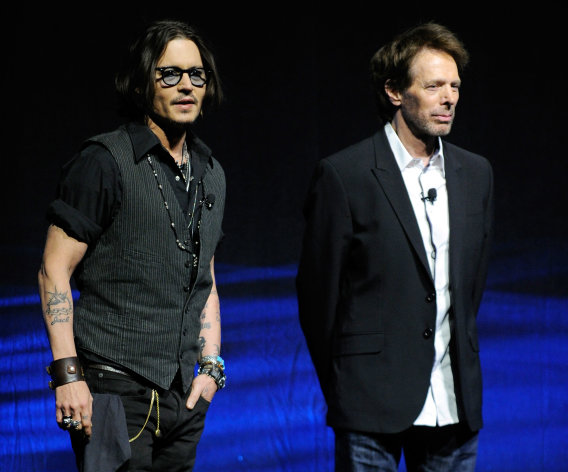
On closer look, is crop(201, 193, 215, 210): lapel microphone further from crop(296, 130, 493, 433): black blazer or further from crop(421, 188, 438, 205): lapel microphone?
crop(421, 188, 438, 205): lapel microphone

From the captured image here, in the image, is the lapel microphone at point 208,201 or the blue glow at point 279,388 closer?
the lapel microphone at point 208,201

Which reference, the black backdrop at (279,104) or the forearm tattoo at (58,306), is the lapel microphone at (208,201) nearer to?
the forearm tattoo at (58,306)

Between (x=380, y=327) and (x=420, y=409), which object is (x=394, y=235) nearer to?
(x=380, y=327)

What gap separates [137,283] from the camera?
2.36 m

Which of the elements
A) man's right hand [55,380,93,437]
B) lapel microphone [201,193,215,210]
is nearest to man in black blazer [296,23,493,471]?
lapel microphone [201,193,215,210]

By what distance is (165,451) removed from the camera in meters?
2.43

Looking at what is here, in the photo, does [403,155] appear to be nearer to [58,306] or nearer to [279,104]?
[58,306]

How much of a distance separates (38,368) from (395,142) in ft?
6.24

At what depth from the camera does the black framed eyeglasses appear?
2467 millimetres

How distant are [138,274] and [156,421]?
0.34 metres

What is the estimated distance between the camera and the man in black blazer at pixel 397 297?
2254 mm

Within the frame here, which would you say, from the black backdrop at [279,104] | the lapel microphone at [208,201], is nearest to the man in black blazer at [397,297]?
the lapel microphone at [208,201]

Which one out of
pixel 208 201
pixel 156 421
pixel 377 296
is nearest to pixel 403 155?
pixel 377 296

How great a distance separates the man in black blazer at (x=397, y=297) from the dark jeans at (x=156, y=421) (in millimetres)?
346
